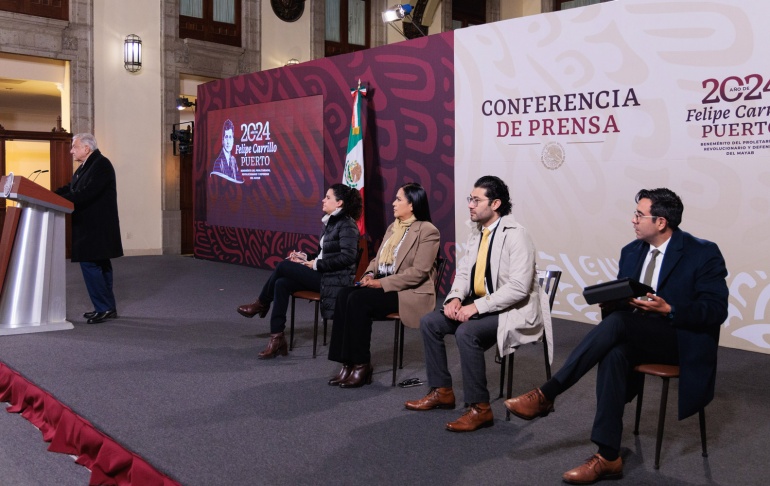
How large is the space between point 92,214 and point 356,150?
2.84 meters

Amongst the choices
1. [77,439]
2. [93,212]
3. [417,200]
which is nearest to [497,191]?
[417,200]

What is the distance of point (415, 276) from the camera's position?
405cm

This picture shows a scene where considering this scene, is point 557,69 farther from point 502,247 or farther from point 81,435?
point 81,435

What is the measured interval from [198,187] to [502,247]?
817 cm

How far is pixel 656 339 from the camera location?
2.91m

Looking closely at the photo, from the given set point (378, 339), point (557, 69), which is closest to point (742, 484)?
point (378, 339)

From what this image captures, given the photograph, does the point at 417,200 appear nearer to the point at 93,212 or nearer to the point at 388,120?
the point at 93,212

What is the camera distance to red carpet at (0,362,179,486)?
9.10ft

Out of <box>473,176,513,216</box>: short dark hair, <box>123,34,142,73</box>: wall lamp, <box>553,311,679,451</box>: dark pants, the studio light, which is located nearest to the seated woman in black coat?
<box>473,176,513,216</box>: short dark hair

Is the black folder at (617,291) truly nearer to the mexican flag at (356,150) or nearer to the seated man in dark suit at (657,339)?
the seated man in dark suit at (657,339)

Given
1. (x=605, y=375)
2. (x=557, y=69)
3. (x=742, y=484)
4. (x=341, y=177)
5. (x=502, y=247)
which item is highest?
(x=557, y=69)

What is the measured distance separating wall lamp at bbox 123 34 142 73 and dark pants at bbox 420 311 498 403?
8.74 m

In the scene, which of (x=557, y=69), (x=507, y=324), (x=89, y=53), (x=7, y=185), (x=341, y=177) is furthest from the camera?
(x=89, y=53)

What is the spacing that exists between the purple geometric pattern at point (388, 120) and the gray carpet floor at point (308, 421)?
2244 millimetres
